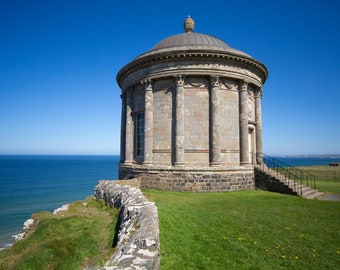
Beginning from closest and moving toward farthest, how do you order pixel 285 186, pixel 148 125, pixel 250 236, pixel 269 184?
pixel 250 236, pixel 285 186, pixel 269 184, pixel 148 125

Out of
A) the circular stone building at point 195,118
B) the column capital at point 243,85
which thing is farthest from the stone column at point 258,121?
the column capital at point 243,85

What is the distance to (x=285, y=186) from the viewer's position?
14.2 metres

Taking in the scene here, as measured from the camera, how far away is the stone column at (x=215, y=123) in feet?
49.6

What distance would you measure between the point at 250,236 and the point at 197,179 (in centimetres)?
805

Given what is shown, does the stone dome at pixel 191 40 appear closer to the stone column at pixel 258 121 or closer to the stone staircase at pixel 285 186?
the stone column at pixel 258 121

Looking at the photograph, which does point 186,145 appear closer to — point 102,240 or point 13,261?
point 102,240

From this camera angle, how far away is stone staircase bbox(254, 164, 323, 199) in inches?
534

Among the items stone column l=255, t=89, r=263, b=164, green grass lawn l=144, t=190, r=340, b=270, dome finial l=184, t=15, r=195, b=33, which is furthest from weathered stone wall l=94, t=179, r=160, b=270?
dome finial l=184, t=15, r=195, b=33

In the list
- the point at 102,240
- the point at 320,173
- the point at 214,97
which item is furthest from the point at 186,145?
the point at 320,173

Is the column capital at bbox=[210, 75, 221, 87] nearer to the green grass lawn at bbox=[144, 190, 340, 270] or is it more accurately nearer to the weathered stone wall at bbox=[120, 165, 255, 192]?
the weathered stone wall at bbox=[120, 165, 255, 192]

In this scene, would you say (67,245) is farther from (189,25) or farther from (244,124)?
(189,25)

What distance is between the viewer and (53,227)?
938 cm

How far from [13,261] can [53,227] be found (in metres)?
2.01

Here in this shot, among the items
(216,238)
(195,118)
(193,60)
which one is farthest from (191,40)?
(216,238)
